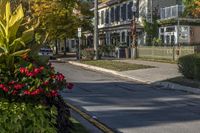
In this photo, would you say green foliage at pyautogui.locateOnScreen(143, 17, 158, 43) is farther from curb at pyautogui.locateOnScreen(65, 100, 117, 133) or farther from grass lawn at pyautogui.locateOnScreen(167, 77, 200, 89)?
curb at pyautogui.locateOnScreen(65, 100, 117, 133)

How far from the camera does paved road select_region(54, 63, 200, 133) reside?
9773mm

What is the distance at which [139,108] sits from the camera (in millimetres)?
12641

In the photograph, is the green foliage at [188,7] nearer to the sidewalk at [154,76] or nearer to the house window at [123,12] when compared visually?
the sidewalk at [154,76]

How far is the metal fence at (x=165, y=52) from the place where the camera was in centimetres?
3656

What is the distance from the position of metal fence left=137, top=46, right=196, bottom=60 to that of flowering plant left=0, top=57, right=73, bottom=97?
1204 inches

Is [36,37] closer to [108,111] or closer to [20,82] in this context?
[20,82]

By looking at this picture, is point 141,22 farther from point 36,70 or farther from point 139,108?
point 36,70

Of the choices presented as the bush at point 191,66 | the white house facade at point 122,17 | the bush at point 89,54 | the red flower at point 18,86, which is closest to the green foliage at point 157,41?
the white house facade at point 122,17

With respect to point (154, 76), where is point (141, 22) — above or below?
above

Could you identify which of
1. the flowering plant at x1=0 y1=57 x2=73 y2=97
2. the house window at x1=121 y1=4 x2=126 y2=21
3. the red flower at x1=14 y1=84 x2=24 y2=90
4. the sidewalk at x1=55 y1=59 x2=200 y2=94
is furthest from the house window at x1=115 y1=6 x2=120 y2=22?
the red flower at x1=14 y1=84 x2=24 y2=90

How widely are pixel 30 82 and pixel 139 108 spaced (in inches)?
287

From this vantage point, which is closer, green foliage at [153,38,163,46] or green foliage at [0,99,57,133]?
green foliage at [0,99,57,133]

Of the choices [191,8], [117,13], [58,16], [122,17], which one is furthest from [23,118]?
[117,13]

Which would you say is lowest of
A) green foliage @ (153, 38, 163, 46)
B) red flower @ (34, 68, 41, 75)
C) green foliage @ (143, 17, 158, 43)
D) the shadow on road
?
the shadow on road
